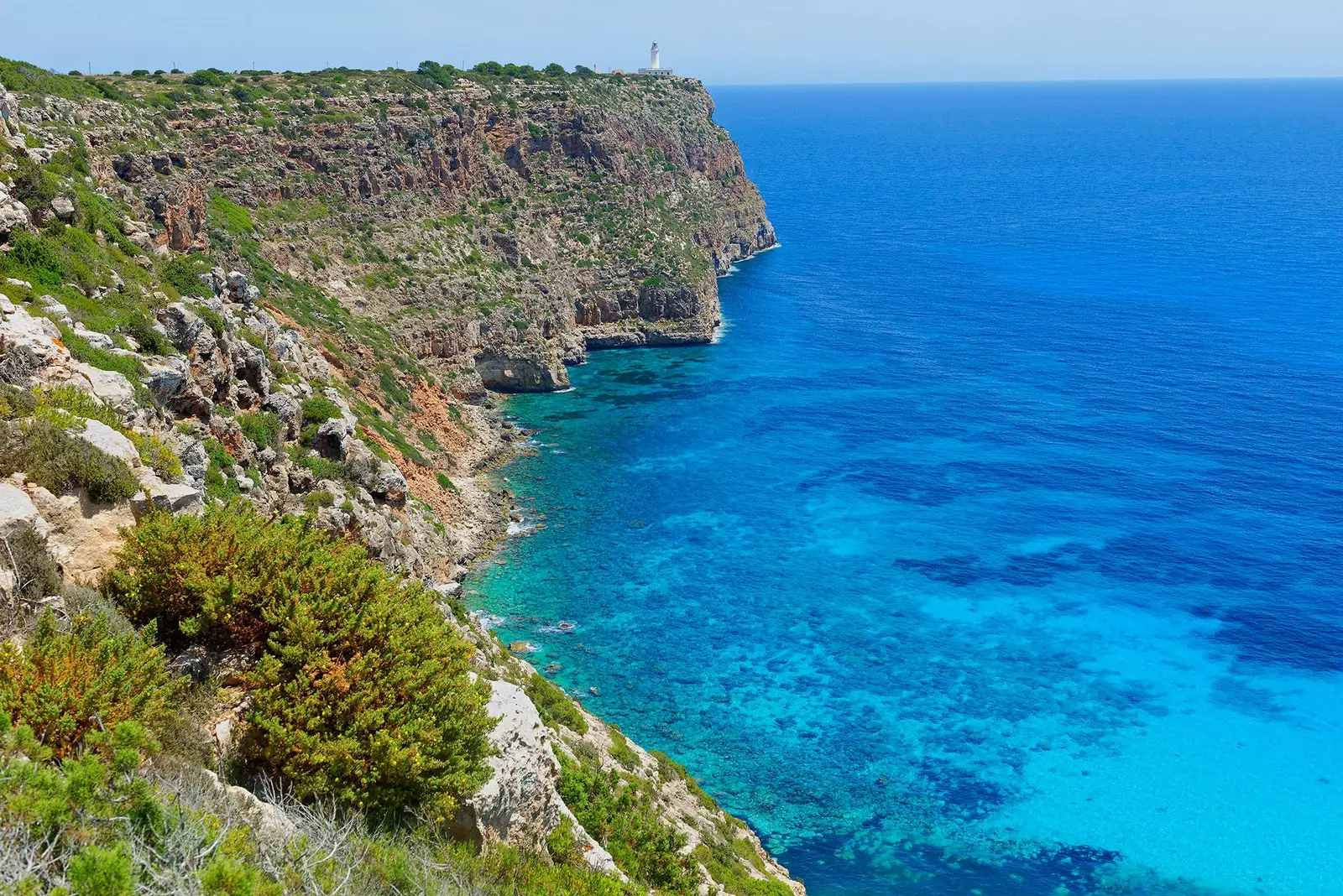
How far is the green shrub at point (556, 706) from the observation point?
36.0m

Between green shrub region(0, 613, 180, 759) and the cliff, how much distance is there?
1.43m

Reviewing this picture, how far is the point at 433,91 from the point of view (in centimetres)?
10012

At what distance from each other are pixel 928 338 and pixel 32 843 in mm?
104522

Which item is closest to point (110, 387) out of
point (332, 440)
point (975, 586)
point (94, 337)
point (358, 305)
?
point (94, 337)

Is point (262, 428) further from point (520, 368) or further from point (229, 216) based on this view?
point (520, 368)

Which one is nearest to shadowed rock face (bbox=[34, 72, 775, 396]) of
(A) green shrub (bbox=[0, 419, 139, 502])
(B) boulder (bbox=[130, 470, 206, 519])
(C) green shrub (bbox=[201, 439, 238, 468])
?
(C) green shrub (bbox=[201, 439, 238, 468])

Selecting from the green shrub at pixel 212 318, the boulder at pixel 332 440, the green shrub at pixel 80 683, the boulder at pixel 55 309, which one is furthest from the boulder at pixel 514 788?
the boulder at pixel 332 440

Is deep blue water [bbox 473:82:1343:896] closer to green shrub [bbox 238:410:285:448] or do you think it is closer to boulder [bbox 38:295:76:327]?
green shrub [bbox 238:410:285:448]

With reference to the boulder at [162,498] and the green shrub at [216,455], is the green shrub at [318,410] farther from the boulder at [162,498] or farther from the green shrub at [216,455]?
the boulder at [162,498]

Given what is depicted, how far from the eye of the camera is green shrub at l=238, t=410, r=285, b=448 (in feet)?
126

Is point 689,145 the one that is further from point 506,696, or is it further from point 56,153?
point 506,696

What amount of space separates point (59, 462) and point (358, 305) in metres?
63.9

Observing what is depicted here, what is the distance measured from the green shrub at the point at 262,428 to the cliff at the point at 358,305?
0.16 metres

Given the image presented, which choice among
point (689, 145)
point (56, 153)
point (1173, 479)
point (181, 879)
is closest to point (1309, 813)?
point (1173, 479)
